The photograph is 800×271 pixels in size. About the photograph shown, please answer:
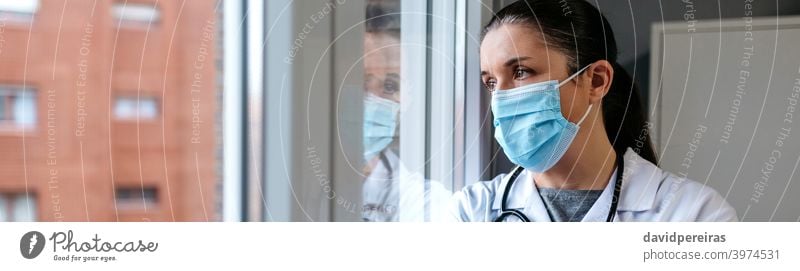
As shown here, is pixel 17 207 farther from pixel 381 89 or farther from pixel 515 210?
pixel 515 210

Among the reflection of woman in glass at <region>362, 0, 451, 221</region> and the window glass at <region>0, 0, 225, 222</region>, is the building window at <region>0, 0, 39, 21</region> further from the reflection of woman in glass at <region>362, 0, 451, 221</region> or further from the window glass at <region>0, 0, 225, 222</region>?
the reflection of woman in glass at <region>362, 0, 451, 221</region>

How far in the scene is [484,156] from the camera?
93 centimetres

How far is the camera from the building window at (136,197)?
91cm

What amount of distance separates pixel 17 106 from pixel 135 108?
0.12 m

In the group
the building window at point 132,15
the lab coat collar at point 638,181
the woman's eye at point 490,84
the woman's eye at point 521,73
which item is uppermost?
the building window at point 132,15

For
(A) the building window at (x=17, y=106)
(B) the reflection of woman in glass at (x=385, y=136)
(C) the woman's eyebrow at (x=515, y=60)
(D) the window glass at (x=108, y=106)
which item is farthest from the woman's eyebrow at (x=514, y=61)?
(A) the building window at (x=17, y=106)

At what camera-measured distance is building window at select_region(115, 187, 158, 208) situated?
2.97 ft

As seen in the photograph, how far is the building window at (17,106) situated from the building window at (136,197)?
121 millimetres

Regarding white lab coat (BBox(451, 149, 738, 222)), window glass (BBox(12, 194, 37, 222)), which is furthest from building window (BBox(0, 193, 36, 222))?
white lab coat (BBox(451, 149, 738, 222))

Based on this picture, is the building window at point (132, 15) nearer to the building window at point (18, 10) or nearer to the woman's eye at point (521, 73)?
the building window at point (18, 10)

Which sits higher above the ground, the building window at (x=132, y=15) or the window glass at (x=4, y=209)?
the building window at (x=132, y=15)

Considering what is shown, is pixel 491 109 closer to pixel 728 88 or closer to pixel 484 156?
pixel 484 156
